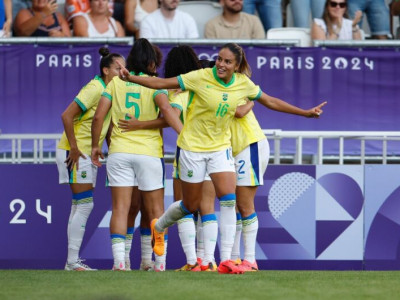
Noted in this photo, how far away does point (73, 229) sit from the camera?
1119 centimetres

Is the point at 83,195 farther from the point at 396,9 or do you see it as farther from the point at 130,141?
the point at 396,9

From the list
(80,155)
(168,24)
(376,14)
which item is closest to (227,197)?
(80,155)

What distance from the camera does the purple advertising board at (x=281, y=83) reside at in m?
13.5

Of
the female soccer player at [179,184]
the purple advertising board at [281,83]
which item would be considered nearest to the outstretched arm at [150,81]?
the female soccer player at [179,184]

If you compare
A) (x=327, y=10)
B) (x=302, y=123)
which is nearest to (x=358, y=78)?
(x=302, y=123)

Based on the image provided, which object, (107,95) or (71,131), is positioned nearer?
(107,95)

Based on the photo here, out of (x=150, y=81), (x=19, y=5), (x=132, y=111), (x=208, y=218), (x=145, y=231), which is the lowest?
(x=145, y=231)

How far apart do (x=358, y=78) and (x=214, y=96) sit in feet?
15.4

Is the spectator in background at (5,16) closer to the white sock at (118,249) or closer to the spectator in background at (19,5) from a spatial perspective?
the spectator in background at (19,5)

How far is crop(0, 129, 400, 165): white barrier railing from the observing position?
486 inches

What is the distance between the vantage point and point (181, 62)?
34.8ft

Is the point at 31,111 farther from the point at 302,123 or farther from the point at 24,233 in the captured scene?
the point at 302,123

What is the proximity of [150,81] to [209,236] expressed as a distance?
1564mm

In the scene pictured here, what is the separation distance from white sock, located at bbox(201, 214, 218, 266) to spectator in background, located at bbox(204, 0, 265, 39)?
205 inches
